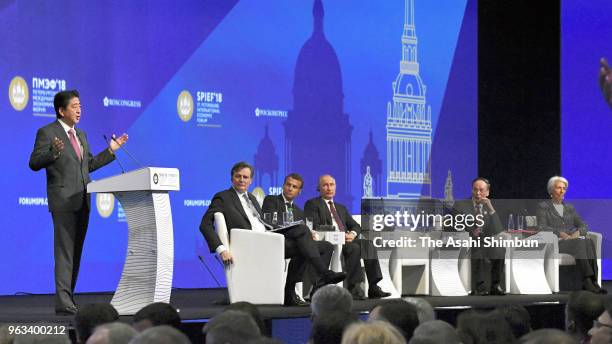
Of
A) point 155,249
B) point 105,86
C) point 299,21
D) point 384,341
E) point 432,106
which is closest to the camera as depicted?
point 384,341

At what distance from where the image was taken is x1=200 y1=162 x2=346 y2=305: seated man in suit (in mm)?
7051

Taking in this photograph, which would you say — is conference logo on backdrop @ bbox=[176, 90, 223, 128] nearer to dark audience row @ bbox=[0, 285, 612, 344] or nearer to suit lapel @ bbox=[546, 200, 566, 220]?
suit lapel @ bbox=[546, 200, 566, 220]

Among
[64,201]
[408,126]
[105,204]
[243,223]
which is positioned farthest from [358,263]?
[408,126]

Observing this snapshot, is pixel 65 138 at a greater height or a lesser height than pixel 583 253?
greater

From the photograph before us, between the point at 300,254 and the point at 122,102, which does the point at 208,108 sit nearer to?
the point at 122,102

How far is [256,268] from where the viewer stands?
7055 mm

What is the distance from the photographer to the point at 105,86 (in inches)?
348

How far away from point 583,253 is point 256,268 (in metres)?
3.32

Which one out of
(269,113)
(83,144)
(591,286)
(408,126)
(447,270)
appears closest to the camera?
(83,144)

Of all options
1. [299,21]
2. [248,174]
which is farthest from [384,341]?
[299,21]

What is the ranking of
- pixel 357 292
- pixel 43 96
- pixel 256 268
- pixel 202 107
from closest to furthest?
pixel 256 268 < pixel 357 292 < pixel 43 96 < pixel 202 107

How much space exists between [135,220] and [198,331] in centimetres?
91

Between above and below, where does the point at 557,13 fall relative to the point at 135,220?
above

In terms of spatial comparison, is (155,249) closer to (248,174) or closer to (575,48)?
(248,174)
